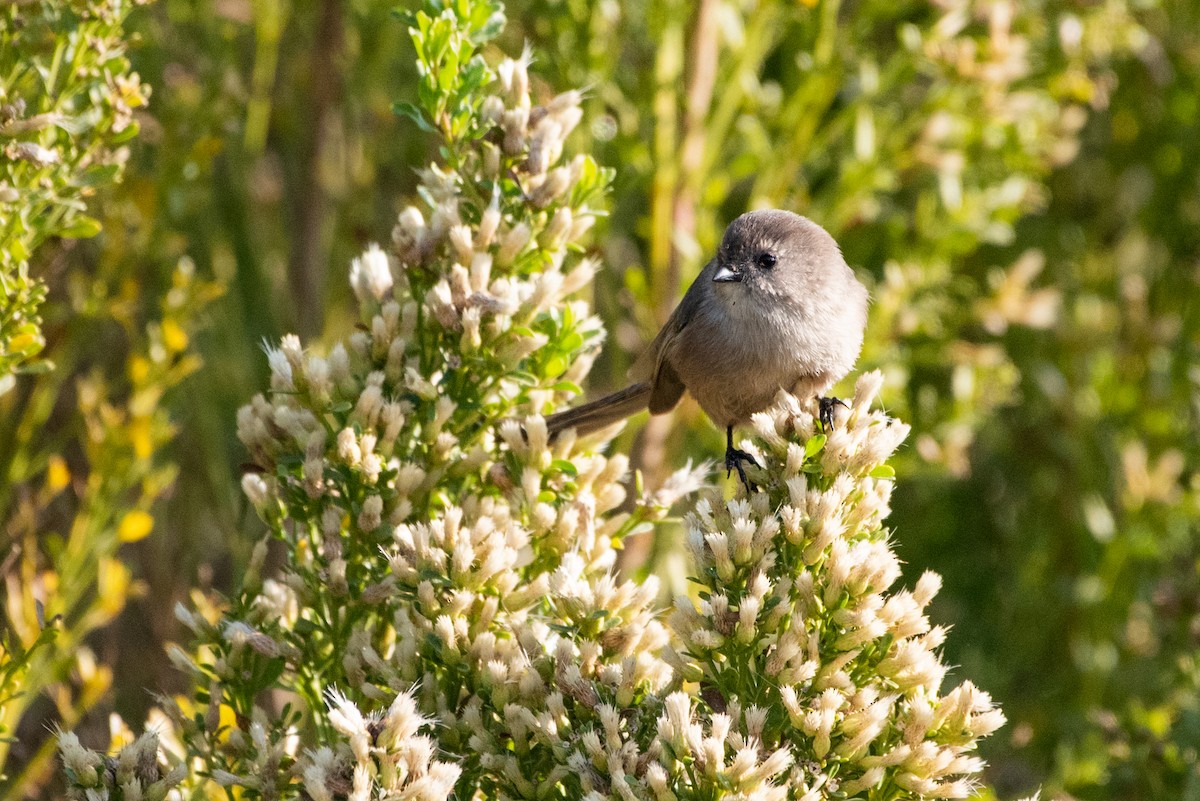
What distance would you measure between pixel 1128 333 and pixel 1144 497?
1.02 meters

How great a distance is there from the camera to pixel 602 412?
3375mm

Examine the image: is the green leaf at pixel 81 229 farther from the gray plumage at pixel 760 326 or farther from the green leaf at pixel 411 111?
the gray plumage at pixel 760 326

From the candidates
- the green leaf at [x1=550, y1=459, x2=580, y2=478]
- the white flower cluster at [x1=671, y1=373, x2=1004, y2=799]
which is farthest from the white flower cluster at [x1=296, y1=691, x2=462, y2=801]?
the green leaf at [x1=550, y1=459, x2=580, y2=478]

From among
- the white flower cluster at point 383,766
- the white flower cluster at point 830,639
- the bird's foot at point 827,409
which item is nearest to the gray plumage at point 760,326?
the bird's foot at point 827,409

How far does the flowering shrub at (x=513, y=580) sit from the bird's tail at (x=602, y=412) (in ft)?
0.22

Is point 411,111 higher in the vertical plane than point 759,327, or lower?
higher

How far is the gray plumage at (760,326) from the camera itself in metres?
3.62

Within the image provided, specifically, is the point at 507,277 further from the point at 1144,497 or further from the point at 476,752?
the point at 1144,497

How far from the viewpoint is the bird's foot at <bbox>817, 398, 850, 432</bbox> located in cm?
271

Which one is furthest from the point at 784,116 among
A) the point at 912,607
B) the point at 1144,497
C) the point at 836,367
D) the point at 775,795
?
the point at 775,795

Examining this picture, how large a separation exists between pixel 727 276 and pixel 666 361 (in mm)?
349

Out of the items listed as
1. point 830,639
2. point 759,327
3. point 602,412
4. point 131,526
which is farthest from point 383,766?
point 759,327

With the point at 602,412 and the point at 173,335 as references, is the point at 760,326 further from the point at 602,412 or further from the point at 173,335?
the point at 173,335

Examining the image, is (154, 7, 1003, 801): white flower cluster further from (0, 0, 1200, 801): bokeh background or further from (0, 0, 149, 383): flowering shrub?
(0, 0, 1200, 801): bokeh background
